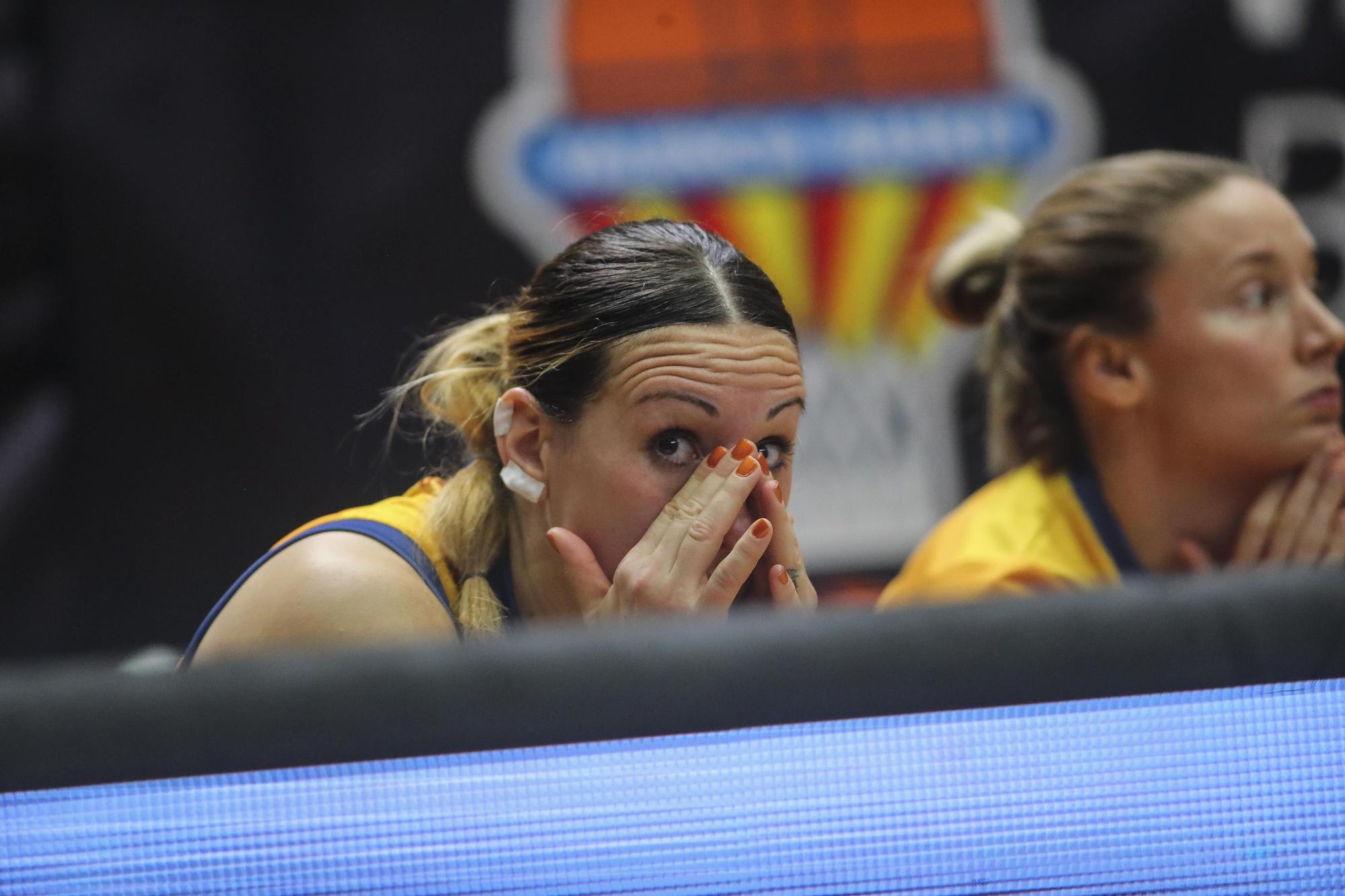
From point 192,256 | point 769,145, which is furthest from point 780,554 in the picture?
point 192,256

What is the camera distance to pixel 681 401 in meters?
1.01

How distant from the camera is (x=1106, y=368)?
5.26 ft

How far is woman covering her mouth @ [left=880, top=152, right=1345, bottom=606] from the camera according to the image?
1.50m

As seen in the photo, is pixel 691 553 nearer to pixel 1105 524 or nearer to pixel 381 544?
pixel 381 544

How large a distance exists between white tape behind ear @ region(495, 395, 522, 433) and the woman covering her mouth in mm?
565

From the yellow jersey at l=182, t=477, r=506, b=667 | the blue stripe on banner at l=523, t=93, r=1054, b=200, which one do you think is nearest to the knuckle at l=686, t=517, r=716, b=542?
the yellow jersey at l=182, t=477, r=506, b=667

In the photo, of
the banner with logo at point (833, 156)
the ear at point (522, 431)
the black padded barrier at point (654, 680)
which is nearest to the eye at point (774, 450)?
the ear at point (522, 431)

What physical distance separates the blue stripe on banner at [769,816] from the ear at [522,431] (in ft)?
2.14

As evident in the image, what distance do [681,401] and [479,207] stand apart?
1.15 meters

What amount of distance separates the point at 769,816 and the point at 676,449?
1.96 feet

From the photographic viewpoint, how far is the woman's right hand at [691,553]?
995mm

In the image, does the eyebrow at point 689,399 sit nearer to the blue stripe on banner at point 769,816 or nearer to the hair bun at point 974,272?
the blue stripe on banner at point 769,816

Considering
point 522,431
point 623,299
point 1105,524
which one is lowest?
point 1105,524

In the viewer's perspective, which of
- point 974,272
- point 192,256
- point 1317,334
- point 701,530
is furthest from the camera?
point 192,256
